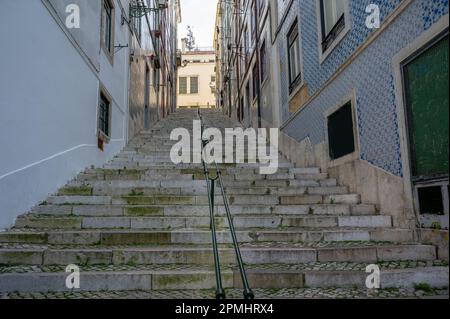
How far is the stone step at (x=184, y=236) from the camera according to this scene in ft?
13.6

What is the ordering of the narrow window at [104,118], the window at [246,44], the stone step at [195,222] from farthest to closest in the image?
the window at [246,44] < the narrow window at [104,118] < the stone step at [195,222]

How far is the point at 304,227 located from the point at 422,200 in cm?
144

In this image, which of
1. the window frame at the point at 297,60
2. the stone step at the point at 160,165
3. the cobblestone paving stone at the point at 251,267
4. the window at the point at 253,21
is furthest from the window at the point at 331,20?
the window at the point at 253,21

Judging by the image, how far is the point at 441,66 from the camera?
3809 mm

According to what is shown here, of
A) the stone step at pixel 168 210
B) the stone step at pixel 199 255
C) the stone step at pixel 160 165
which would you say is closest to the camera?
the stone step at pixel 199 255

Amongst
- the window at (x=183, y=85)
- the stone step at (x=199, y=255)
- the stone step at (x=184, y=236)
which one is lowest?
the stone step at (x=199, y=255)

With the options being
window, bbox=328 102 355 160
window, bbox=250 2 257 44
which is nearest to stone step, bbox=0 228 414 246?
window, bbox=328 102 355 160

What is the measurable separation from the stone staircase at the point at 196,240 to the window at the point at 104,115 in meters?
2.58

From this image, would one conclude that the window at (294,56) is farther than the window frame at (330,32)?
Yes

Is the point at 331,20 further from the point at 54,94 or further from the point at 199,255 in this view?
the point at 199,255

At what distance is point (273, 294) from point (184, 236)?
4.67ft

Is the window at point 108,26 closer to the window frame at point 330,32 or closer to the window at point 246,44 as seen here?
the window frame at point 330,32

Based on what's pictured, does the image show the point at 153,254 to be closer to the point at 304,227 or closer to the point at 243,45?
the point at 304,227
